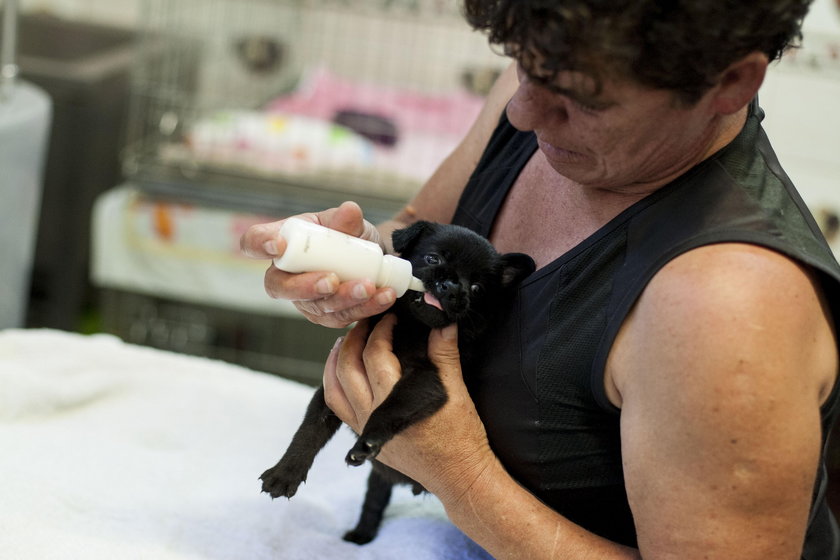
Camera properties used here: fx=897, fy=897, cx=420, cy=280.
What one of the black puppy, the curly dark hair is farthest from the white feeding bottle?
the curly dark hair

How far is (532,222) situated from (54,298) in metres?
2.56

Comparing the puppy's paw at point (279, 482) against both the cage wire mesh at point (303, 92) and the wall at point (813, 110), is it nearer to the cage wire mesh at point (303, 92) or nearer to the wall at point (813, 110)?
the cage wire mesh at point (303, 92)

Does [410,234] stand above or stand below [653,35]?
below

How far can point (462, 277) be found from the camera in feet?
4.01

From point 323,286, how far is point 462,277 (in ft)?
0.84

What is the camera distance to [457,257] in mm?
1249

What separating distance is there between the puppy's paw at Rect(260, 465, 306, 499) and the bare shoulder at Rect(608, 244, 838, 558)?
0.47 m

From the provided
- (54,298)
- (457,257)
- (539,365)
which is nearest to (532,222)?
(457,257)

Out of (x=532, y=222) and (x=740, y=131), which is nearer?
(x=740, y=131)

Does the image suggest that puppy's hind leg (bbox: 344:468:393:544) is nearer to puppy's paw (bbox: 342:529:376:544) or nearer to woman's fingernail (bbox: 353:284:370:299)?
puppy's paw (bbox: 342:529:376:544)

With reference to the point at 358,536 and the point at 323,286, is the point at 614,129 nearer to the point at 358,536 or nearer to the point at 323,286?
the point at 323,286

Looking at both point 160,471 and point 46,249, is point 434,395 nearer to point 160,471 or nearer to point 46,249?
point 160,471

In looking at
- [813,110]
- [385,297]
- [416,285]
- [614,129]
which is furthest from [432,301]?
[813,110]

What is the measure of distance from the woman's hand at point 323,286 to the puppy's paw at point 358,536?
32 centimetres
